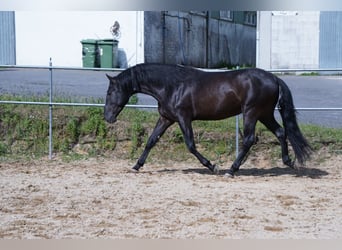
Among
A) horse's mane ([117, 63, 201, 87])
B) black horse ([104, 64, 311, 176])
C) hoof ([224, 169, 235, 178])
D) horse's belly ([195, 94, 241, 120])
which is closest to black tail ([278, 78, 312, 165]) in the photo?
black horse ([104, 64, 311, 176])

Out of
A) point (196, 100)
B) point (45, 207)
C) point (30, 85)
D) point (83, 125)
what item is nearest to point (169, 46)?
point (30, 85)

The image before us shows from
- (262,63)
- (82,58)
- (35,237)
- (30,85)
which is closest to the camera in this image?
(35,237)

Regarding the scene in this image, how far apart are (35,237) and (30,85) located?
34.1ft

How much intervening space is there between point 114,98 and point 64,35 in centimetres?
1490

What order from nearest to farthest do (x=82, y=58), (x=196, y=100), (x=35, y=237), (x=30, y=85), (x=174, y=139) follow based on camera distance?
(x=35, y=237) → (x=196, y=100) → (x=174, y=139) → (x=30, y=85) → (x=82, y=58)

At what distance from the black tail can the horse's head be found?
6.72 ft

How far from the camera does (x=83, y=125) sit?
10.7 meters

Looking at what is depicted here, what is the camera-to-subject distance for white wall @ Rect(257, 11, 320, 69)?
85.2ft

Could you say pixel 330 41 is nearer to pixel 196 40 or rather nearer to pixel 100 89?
pixel 196 40

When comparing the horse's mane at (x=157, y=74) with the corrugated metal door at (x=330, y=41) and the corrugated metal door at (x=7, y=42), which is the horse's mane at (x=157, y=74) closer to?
the corrugated metal door at (x=7, y=42)

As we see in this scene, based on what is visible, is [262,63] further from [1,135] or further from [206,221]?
[206,221]

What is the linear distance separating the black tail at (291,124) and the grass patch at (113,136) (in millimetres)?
1436
